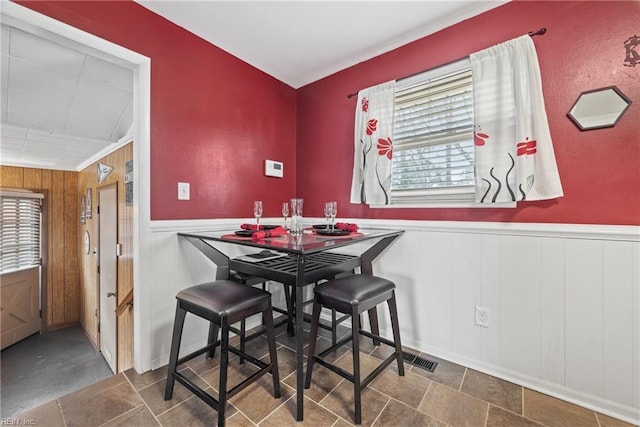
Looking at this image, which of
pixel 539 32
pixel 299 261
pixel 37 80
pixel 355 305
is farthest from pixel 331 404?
pixel 37 80

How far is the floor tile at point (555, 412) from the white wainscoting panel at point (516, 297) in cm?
6

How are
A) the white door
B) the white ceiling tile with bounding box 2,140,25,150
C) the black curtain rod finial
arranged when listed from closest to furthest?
the black curtain rod finial
the white door
the white ceiling tile with bounding box 2,140,25,150

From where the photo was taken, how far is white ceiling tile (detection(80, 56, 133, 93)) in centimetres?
179

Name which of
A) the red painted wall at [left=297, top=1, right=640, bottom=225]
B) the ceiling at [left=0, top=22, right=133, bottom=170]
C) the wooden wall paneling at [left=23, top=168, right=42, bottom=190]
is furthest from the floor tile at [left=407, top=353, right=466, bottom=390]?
the wooden wall paneling at [left=23, top=168, right=42, bottom=190]

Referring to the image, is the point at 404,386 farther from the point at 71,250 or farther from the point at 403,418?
the point at 71,250

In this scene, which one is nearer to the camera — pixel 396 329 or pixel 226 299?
pixel 226 299

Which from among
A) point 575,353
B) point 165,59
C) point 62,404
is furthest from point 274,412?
point 165,59

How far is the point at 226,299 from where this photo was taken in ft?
4.24

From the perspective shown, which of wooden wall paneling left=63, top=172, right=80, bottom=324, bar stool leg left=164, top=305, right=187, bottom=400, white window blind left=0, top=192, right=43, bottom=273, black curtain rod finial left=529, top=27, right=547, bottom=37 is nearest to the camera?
bar stool leg left=164, top=305, right=187, bottom=400

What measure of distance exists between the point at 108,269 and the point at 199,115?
2.27 m

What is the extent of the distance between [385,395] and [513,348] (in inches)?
34.8

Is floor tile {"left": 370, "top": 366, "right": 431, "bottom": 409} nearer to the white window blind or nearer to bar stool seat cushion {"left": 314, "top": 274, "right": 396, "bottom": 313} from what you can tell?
bar stool seat cushion {"left": 314, "top": 274, "right": 396, "bottom": 313}

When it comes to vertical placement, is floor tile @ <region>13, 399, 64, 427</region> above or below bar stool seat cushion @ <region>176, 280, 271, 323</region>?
below

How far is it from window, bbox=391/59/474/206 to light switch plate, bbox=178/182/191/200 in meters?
1.62
